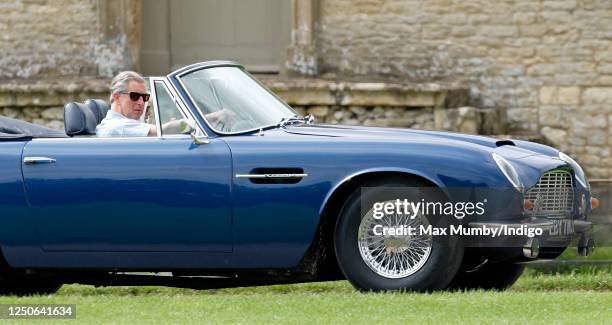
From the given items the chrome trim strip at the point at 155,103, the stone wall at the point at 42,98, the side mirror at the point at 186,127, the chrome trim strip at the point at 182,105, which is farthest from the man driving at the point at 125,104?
the stone wall at the point at 42,98

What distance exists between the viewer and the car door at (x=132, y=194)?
814 centimetres

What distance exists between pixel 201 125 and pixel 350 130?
84cm

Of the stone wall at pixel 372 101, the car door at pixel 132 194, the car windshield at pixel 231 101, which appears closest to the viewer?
the car door at pixel 132 194

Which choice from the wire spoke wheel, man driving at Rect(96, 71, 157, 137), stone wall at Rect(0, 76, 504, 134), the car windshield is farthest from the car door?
stone wall at Rect(0, 76, 504, 134)

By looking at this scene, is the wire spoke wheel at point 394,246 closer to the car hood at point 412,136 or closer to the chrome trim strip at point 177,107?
the car hood at point 412,136

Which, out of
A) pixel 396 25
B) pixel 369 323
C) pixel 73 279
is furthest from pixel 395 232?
pixel 396 25

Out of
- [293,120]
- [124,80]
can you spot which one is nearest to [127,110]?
[124,80]

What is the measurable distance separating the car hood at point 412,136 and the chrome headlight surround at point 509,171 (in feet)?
0.32

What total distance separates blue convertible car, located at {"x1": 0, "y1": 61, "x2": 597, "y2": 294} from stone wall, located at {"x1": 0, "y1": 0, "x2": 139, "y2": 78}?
384 inches

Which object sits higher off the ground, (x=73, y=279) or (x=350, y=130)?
(x=350, y=130)

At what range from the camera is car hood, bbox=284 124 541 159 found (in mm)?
8227

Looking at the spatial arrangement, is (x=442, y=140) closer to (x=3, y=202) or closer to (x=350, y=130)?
(x=350, y=130)

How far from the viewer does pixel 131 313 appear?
7.55m

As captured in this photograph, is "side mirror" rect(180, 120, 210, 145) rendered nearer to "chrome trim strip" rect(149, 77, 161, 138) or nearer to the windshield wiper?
"chrome trim strip" rect(149, 77, 161, 138)
